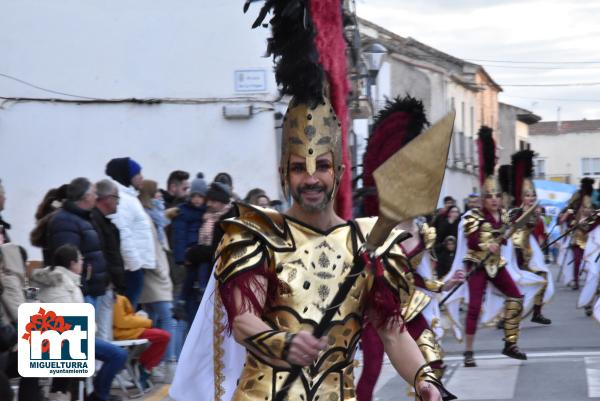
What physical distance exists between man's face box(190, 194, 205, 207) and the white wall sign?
9.06 meters

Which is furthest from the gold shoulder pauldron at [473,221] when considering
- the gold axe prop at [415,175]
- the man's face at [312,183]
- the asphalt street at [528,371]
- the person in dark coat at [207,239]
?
the gold axe prop at [415,175]

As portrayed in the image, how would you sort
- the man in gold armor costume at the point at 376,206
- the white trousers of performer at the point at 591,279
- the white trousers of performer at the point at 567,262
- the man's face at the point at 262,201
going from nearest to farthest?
1. the man in gold armor costume at the point at 376,206
2. the man's face at the point at 262,201
3. the white trousers of performer at the point at 591,279
4. the white trousers of performer at the point at 567,262

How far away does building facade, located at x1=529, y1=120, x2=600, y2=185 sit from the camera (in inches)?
3295

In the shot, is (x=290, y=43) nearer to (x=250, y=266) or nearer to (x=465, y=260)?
(x=250, y=266)

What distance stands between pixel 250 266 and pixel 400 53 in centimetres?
3498

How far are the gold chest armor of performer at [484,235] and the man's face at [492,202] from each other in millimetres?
101

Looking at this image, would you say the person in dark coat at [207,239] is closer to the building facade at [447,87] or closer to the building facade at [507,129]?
the building facade at [447,87]

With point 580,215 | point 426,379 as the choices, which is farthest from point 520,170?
point 426,379

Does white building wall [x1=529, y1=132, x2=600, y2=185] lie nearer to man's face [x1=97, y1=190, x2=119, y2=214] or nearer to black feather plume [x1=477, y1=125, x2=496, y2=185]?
black feather plume [x1=477, y1=125, x2=496, y2=185]

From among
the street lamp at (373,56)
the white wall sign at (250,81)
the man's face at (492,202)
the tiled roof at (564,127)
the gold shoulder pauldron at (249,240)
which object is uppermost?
the street lamp at (373,56)

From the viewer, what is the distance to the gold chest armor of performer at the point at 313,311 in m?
4.62

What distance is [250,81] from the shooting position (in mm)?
20109

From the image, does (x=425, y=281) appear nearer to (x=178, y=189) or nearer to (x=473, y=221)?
(x=473, y=221)

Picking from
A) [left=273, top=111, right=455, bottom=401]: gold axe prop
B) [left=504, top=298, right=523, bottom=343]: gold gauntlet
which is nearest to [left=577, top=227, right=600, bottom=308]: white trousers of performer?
[left=504, top=298, right=523, bottom=343]: gold gauntlet
